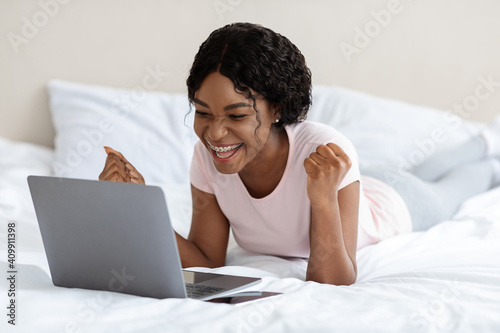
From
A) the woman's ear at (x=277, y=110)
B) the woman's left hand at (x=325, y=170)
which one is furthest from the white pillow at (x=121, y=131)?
the woman's left hand at (x=325, y=170)

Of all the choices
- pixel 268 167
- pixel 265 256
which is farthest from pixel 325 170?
pixel 265 256

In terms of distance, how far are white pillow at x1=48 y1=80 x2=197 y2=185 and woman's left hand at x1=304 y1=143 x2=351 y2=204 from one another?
98cm

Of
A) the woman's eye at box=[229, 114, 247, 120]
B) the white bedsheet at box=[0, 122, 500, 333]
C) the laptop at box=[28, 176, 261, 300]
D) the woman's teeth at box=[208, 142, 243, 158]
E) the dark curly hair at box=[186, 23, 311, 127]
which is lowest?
the white bedsheet at box=[0, 122, 500, 333]

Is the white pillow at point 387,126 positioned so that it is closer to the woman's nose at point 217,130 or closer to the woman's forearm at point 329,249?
the woman's forearm at point 329,249

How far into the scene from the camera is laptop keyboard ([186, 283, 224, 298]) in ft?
3.00

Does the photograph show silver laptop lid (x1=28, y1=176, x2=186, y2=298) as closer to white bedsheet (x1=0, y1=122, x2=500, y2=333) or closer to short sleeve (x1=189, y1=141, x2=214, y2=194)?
white bedsheet (x1=0, y1=122, x2=500, y2=333)

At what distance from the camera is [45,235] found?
36.1 inches

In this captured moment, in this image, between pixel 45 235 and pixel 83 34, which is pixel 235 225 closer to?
pixel 45 235

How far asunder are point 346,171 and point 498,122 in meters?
1.23

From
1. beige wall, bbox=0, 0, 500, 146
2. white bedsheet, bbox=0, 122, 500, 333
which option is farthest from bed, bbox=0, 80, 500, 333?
beige wall, bbox=0, 0, 500, 146

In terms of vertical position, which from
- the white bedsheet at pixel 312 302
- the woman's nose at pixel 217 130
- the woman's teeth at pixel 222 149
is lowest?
the white bedsheet at pixel 312 302

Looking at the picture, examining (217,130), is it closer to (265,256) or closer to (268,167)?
(268,167)

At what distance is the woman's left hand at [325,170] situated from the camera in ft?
3.45

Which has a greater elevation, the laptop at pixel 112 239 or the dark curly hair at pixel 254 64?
the dark curly hair at pixel 254 64
